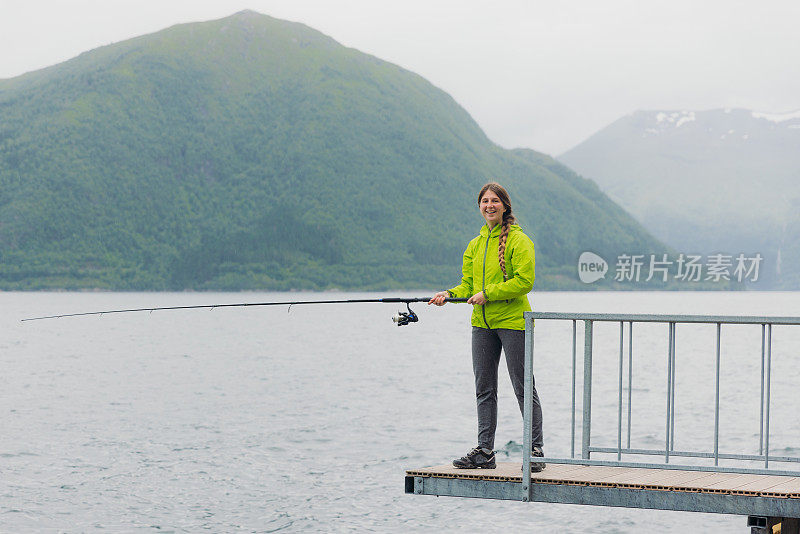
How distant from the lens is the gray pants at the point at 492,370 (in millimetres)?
7160

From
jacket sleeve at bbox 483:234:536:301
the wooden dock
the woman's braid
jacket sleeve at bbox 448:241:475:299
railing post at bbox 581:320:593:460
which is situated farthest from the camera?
jacket sleeve at bbox 448:241:475:299

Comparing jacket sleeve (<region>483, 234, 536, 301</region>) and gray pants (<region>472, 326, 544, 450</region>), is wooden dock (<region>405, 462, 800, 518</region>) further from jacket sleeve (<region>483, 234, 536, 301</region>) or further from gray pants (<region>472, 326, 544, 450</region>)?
jacket sleeve (<region>483, 234, 536, 301</region>)

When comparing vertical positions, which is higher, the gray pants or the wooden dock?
the gray pants

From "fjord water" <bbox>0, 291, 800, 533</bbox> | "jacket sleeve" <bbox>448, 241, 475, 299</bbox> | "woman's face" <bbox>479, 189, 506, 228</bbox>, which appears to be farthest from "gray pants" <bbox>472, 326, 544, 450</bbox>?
"fjord water" <bbox>0, 291, 800, 533</bbox>

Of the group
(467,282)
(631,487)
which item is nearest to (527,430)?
(631,487)

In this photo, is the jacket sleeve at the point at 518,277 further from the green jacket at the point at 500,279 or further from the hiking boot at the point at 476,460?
the hiking boot at the point at 476,460

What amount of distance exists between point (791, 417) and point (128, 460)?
2008 centimetres

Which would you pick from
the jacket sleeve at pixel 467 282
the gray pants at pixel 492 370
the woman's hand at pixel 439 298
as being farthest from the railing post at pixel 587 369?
the woman's hand at pixel 439 298

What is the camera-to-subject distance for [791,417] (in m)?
29.5

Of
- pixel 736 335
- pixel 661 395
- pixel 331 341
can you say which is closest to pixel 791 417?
pixel 661 395

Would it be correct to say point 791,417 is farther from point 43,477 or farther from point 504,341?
point 504,341

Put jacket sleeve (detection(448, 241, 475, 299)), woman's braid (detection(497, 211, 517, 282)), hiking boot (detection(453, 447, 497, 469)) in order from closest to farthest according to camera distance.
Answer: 1. woman's braid (detection(497, 211, 517, 282))
2. jacket sleeve (detection(448, 241, 475, 299))
3. hiking boot (detection(453, 447, 497, 469))

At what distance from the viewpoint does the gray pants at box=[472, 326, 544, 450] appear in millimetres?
7160

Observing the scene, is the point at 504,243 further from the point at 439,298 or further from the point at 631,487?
the point at 631,487
